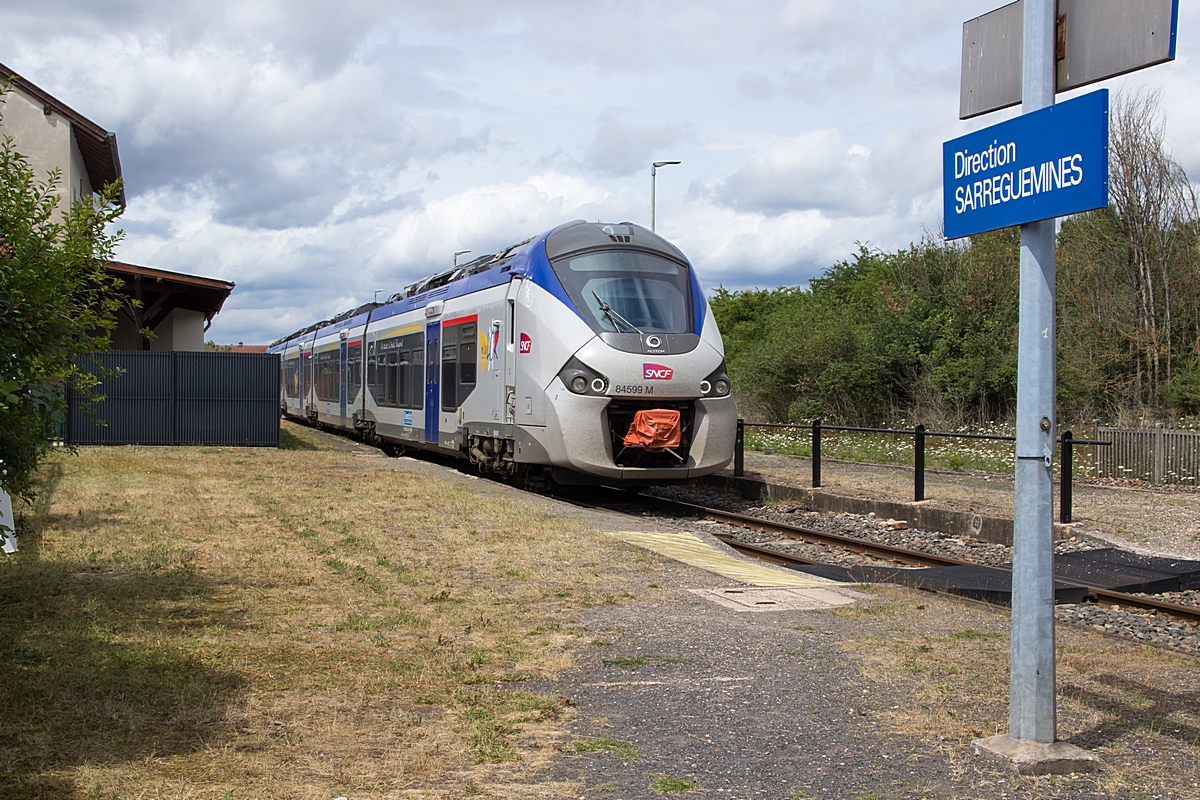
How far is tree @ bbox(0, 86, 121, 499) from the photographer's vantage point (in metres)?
5.04

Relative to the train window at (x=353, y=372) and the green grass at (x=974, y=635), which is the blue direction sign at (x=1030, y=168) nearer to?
the green grass at (x=974, y=635)

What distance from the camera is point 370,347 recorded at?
77.6 feet

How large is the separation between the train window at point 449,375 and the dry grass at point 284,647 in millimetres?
5153

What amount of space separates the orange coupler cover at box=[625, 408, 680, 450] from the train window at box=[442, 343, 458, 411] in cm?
473

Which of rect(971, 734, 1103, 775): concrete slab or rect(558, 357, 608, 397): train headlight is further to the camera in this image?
rect(558, 357, 608, 397): train headlight

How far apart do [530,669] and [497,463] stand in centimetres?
1002

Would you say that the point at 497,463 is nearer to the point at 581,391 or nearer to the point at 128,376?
the point at 581,391

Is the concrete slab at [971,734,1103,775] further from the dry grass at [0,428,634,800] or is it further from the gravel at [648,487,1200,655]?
the gravel at [648,487,1200,655]

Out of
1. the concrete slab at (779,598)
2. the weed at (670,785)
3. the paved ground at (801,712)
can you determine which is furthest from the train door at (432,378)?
the weed at (670,785)

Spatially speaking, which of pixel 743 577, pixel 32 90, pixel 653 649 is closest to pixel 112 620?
pixel 653 649

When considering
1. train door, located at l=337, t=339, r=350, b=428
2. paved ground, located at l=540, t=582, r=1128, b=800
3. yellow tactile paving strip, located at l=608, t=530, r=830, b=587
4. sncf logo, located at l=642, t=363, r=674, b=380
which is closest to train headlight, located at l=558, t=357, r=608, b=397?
sncf logo, located at l=642, t=363, r=674, b=380

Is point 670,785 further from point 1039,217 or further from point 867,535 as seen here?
point 867,535

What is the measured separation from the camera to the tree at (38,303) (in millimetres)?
5035

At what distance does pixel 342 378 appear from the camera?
2752cm
